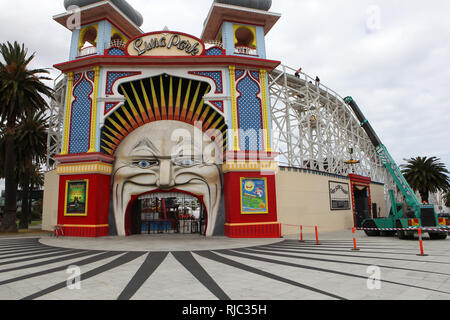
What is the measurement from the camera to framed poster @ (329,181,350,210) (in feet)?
71.5

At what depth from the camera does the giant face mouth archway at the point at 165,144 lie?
56.3ft

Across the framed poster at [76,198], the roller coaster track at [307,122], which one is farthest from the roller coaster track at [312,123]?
the framed poster at [76,198]

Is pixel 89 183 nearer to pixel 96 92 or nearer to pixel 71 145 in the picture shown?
pixel 71 145

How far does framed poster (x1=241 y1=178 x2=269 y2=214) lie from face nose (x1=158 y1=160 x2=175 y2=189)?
4496mm

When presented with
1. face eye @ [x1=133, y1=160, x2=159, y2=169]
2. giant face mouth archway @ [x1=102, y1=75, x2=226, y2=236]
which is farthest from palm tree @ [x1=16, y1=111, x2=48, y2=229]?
face eye @ [x1=133, y1=160, x2=159, y2=169]

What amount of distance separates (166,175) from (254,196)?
559 centimetres

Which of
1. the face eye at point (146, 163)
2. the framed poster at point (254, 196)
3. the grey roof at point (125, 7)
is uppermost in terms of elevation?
the grey roof at point (125, 7)

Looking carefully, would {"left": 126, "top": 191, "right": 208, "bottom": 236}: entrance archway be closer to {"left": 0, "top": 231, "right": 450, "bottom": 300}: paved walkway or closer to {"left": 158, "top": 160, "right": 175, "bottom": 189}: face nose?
{"left": 158, "top": 160, "right": 175, "bottom": 189}: face nose

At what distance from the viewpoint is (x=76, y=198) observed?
1666 cm

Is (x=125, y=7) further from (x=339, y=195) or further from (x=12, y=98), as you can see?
(x=339, y=195)

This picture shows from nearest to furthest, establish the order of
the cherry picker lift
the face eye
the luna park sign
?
the cherry picker lift → the face eye → the luna park sign

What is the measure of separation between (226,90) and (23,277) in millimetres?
14096

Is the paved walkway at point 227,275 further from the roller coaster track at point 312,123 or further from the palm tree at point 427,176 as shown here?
the palm tree at point 427,176

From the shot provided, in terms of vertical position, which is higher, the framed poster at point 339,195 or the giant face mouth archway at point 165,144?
the giant face mouth archway at point 165,144
